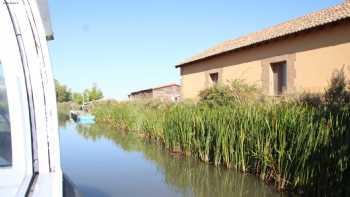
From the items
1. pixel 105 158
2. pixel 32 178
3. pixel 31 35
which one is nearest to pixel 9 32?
pixel 31 35

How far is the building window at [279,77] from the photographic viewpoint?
50.9 feet

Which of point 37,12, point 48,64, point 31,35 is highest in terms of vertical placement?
point 37,12

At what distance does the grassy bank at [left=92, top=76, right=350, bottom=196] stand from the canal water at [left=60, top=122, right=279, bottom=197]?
0.33 m

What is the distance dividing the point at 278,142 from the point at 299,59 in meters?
8.44

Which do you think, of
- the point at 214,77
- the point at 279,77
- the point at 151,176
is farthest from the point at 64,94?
the point at 151,176

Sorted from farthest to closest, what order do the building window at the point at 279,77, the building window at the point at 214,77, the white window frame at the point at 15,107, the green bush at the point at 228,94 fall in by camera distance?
the building window at the point at 214,77 < the building window at the point at 279,77 < the green bush at the point at 228,94 < the white window frame at the point at 15,107

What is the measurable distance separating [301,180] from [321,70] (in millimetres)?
8241

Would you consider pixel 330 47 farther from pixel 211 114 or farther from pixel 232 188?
pixel 232 188

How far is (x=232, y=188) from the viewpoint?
7047 millimetres

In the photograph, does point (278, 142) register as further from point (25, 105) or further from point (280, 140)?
point (25, 105)

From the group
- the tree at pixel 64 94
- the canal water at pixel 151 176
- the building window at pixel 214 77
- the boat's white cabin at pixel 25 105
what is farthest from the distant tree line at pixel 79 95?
the boat's white cabin at pixel 25 105

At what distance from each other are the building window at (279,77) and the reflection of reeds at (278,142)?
20.9ft

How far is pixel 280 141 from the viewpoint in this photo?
625cm

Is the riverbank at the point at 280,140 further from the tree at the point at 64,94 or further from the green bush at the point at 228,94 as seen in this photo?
the tree at the point at 64,94
